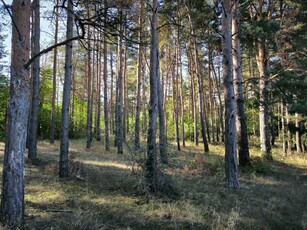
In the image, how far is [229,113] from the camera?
7.72 meters

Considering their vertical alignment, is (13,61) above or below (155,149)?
above

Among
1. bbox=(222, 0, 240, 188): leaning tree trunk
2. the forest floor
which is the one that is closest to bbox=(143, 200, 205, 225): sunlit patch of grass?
the forest floor

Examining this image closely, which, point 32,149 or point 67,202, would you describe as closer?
point 67,202

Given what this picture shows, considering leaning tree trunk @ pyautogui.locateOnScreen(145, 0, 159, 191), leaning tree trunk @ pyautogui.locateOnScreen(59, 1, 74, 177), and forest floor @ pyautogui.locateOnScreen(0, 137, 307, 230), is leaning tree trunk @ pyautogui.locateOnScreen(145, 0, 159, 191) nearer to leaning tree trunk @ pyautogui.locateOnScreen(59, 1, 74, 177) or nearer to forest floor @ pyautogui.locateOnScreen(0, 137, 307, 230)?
forest floor @ pyautogui.locateOnScreen(0, 137, 307, 230)

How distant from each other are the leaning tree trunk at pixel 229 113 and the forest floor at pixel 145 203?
40 centimetres

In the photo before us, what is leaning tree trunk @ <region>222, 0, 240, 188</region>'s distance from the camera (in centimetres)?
764

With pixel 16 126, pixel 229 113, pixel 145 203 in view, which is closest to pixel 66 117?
pixel 145 203

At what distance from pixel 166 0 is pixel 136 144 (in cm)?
1132

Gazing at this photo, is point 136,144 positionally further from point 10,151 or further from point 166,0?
point 166,0

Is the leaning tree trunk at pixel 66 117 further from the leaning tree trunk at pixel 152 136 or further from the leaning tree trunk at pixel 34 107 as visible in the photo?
the leaning tree trunk at pixel 34 107

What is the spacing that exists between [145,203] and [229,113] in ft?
11.3

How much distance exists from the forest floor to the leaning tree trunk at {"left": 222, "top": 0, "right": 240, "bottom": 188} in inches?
15.6

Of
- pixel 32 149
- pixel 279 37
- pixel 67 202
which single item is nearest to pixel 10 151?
pixel 67 202

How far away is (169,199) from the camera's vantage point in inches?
236
